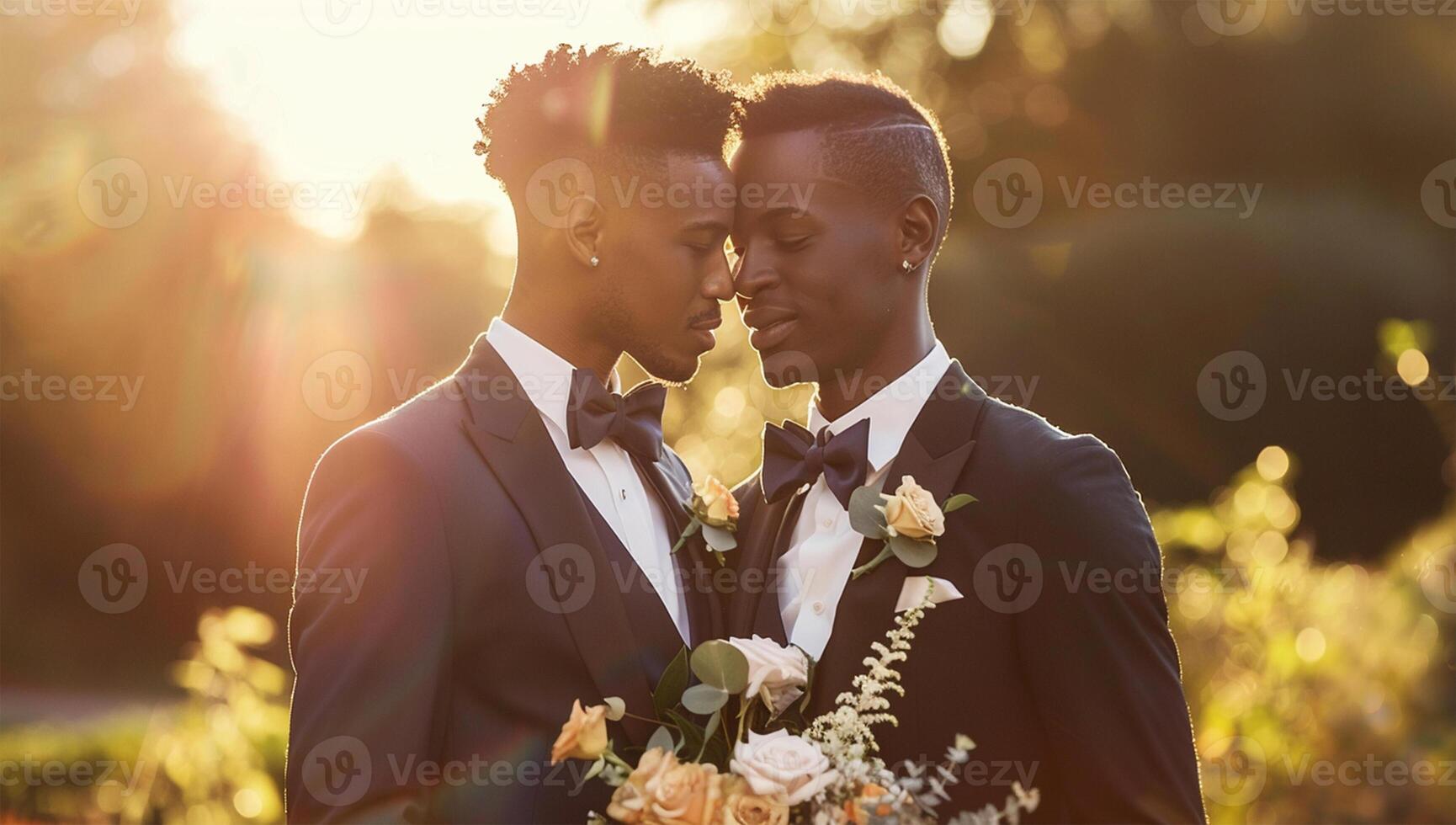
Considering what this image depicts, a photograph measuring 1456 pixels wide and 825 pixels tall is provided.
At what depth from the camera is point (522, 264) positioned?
157 inches

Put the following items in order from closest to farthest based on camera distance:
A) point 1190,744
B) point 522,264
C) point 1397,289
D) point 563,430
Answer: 1. point 1190,744
2. point 563,430
3. point 522,264
4. point 1397,289

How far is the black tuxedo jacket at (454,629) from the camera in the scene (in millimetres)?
3090

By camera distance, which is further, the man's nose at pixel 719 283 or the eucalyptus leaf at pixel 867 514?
the man's nose at pixel 719 283

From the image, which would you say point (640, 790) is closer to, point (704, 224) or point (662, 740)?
point (662, 740)

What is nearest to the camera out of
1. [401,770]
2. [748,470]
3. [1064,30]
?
[401,770]

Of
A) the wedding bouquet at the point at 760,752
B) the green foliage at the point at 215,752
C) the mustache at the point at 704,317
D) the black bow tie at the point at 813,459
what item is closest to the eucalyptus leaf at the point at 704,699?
the wedding bouquet at the point at 760,752

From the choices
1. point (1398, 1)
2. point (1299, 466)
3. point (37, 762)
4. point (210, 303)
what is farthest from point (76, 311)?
point (1398, 1)

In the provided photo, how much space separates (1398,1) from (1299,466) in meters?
4.30

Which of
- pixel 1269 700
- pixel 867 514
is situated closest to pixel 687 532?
pixel 867 514

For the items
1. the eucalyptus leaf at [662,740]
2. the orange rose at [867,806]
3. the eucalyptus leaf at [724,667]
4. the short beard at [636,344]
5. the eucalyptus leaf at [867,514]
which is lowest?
the eucalyptus leaf at [662,740]

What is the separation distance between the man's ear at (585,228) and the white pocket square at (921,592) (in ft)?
4.30

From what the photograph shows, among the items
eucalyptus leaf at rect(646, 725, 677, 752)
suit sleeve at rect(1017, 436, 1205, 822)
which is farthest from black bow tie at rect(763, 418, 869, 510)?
eucalyptus leaf at rect(646, 725, 677, 752)

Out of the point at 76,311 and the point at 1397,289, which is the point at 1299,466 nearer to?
the point at 1397,289

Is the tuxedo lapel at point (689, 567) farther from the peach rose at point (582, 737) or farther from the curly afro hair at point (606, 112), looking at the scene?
the curly afro hair at point (606, 112)
